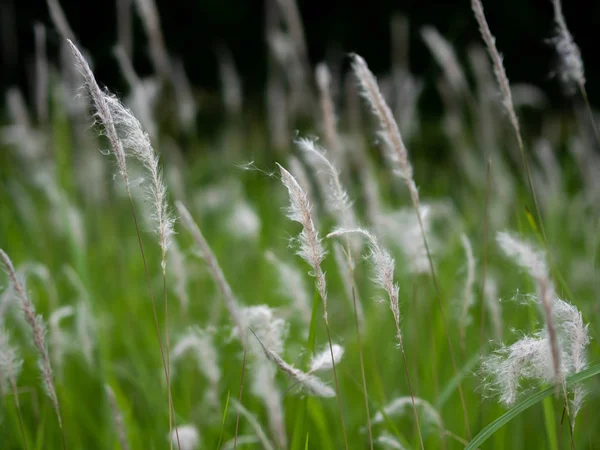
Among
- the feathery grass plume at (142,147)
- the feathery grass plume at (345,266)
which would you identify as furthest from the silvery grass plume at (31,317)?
the feathery grass plume at (345,266)

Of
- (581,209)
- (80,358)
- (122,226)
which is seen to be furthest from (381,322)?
(122,226)

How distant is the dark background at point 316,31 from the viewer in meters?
5.52

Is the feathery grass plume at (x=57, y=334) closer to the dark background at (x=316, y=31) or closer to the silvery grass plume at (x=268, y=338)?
the silvery grass plume at (x=268, y=338)

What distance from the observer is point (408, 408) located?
147 cm

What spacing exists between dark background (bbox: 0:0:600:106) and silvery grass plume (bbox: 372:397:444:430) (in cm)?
456

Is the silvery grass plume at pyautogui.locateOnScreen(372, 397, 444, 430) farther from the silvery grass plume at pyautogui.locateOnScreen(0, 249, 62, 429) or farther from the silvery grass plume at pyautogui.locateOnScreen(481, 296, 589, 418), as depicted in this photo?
the silvery grass plume at pyautogui.locateOnScreen(0, 249, 62, 429)

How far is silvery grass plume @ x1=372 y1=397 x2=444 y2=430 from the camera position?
3.58 ft

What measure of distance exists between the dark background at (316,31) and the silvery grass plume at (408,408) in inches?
179

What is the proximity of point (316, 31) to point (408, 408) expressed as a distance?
18.1 feet

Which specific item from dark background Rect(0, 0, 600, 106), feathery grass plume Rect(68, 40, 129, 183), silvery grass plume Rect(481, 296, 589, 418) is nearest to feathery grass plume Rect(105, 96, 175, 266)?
feathery grass plume Rect(68, 40, 129, 183)

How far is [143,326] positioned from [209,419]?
0.51 metres

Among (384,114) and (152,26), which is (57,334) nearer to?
(384,114)

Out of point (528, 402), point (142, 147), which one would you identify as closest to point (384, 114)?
point (142, 147)

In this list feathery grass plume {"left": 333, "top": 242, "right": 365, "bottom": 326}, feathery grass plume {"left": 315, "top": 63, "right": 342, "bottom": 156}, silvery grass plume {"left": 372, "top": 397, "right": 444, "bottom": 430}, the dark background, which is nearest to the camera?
feathery grass plume {"left": 333, "top": 242, "right": 365, "bottom": 326}
